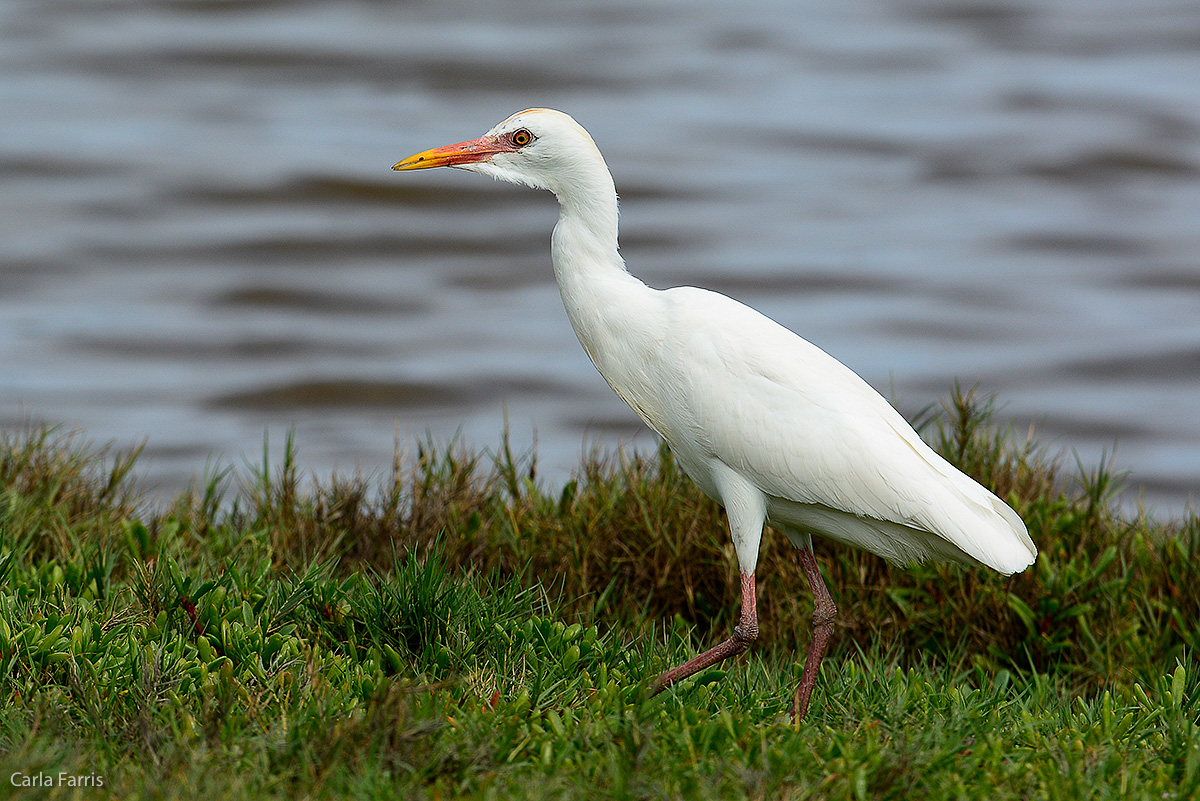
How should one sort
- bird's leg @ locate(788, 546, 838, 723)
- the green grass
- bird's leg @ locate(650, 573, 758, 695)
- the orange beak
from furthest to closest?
the orange beak, bird's leg @ locate(650, 573, 758, 695), bird's leg @ locate(788, 546, 838, 723), the green grass

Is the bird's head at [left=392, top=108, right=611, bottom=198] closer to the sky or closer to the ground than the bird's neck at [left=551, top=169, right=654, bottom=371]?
closer to the sky

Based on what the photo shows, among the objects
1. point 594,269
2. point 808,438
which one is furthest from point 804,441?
point 594,269

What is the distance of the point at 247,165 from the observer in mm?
14312

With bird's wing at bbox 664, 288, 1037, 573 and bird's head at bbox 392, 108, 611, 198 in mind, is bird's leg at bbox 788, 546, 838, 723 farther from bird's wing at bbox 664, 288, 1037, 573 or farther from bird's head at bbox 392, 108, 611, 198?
bird's head at bbox 392, 108, 611, 198

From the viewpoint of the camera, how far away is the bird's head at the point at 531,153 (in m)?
4.49

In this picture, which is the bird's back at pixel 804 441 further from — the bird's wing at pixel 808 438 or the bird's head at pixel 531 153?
the bird's head at pixel 531 153

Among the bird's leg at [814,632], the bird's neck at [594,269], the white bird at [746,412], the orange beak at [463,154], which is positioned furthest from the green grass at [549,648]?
the orange beak at [463,154]

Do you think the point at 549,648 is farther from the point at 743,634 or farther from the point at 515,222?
the point at 515,222

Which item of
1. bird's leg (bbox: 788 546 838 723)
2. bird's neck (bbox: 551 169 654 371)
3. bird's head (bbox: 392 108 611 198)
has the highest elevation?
bird's head (bbox: 392 108 611 198)

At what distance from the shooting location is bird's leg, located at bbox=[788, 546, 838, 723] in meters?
3.89

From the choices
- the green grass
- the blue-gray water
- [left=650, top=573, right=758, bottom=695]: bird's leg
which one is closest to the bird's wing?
[left=650, top=573, right=758, bottom=695]: bird's leg

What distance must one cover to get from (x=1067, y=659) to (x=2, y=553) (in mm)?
3759

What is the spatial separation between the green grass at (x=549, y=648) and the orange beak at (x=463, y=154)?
1.28 m

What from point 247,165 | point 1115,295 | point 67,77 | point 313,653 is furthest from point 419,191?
point 313,653
